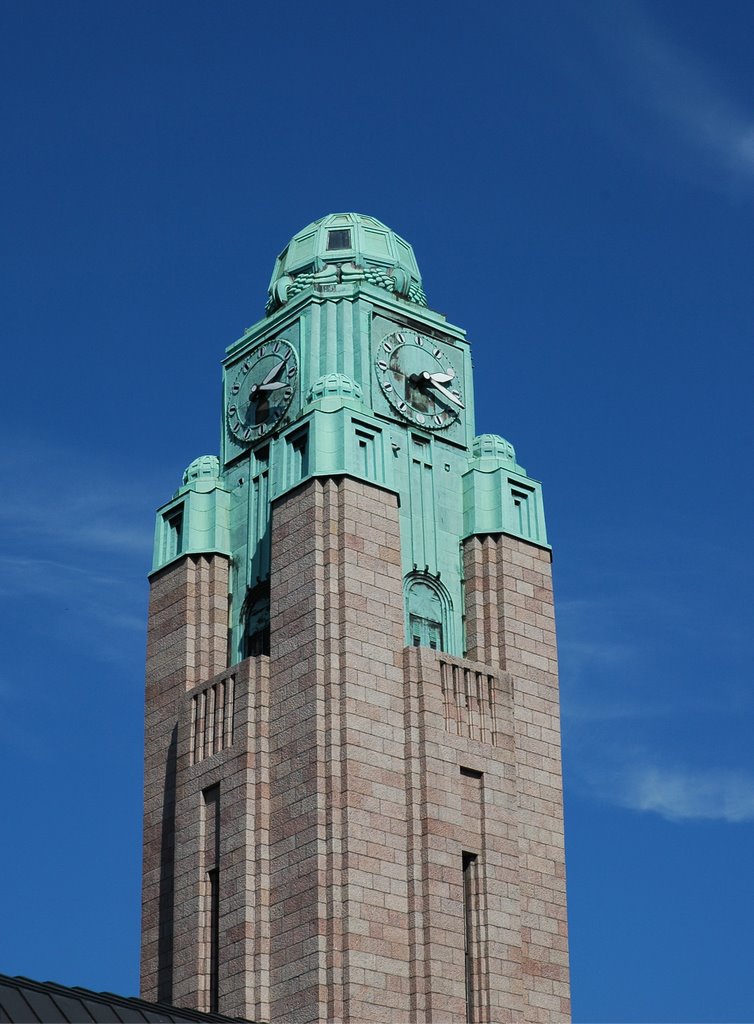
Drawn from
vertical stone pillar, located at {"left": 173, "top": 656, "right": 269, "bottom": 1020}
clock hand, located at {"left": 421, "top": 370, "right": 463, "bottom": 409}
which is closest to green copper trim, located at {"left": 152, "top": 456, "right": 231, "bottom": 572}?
vertical stone pillar, located at {"left": 173, "top": 656, "right": 269, "bottom": 1020}

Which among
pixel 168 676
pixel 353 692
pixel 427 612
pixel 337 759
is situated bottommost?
pixel 337 759

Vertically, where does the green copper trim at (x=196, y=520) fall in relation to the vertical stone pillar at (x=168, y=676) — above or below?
above

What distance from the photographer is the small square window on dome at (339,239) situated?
7038cm

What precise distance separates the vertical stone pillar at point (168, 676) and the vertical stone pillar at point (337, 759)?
381cm

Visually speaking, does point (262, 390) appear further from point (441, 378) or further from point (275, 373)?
point (441, 378)

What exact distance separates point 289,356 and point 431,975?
66.8ft

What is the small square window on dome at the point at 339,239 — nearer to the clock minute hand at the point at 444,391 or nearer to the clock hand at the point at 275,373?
the clock hand at the point at 275,373

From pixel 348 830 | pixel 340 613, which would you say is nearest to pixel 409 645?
pixel 340 613

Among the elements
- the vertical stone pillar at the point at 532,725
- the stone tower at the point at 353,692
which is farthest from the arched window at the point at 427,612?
the vertical stone pillar at the point at 532,725

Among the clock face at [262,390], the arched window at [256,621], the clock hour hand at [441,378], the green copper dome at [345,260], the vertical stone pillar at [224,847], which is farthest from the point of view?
the green copper dome at [345,260]

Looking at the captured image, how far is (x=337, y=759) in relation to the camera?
57.9m

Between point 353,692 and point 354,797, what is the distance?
9.65 feet
